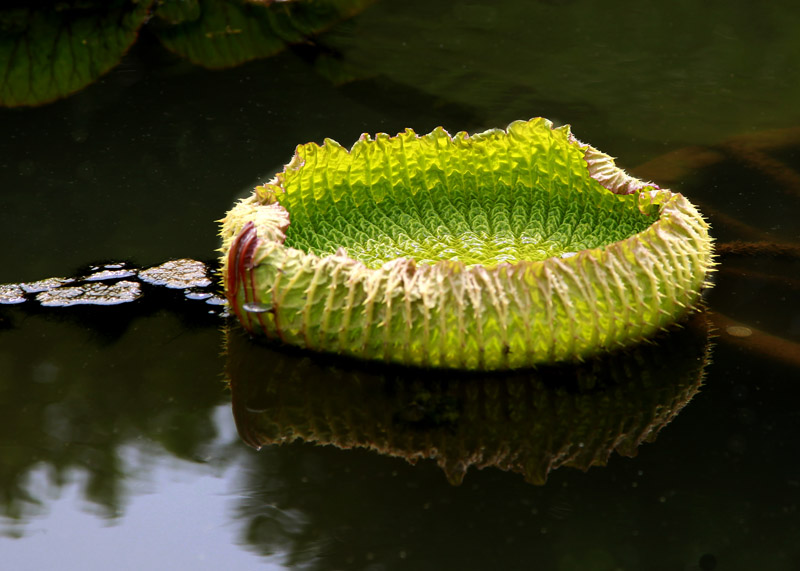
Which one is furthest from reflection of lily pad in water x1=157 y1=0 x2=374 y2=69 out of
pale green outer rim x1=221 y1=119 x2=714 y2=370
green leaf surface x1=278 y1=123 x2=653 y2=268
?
pale green outer rim x1=221 y1=119 x2=714 y2=370

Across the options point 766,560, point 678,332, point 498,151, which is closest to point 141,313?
point 498,151

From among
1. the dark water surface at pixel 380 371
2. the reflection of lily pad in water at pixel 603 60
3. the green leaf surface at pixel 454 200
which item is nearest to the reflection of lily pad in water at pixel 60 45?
the dark water surface at pixel 380 371

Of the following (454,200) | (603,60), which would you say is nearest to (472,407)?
(454,200)

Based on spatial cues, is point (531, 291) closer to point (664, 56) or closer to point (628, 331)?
point (628, 331)

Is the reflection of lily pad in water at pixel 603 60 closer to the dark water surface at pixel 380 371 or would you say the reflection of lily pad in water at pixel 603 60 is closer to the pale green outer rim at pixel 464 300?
the dark water surface at pixel 380 371

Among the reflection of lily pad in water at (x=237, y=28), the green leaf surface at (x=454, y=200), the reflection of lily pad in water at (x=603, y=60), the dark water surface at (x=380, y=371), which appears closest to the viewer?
the dark water surface at (x=380, y=371)

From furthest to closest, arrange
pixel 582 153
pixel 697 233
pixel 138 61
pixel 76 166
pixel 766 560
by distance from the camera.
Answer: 1. pixel 138 61
2. pixel 76 166
3. pixel 582 153
4. pixel 697 233
5. pixel 766 560
